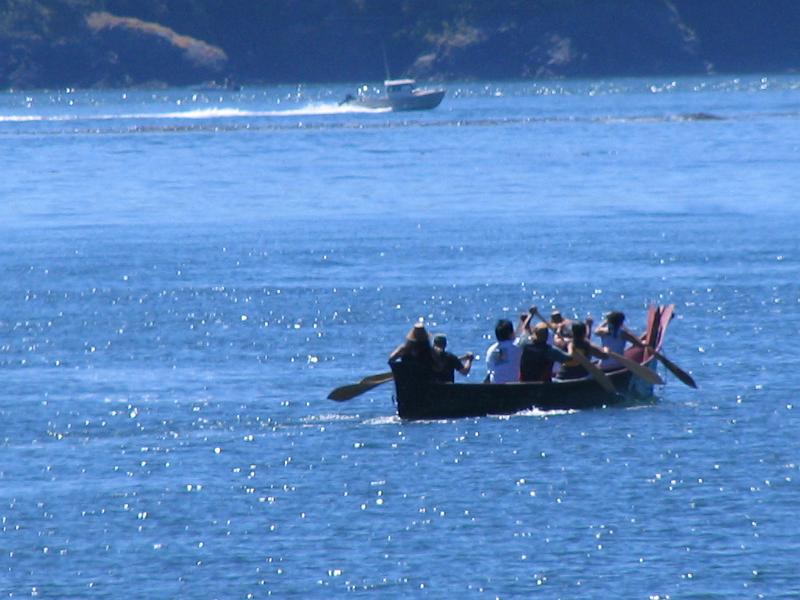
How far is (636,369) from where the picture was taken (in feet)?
100

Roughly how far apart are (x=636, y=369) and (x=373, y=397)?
443 cm

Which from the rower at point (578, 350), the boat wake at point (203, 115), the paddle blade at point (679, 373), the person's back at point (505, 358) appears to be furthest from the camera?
the boat wake at point (203, 115)

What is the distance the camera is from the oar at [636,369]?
30453mm

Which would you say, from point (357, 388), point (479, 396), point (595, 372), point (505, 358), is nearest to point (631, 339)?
point (595, 372)

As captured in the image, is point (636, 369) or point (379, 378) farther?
point (379, 378)

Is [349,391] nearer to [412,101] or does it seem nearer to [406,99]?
[406,99]

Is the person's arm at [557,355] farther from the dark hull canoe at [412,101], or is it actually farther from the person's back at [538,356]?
the dark hull canoe at [412,101]

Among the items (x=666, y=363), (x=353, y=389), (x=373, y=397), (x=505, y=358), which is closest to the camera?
(x=505, y=358)

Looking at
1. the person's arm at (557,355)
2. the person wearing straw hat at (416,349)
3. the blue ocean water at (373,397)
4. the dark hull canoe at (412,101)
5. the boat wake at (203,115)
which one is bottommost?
the boat wake at (203,115)

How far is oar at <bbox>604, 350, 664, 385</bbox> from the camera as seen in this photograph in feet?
99.9

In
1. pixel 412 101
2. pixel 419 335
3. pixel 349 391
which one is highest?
pixel 419 335

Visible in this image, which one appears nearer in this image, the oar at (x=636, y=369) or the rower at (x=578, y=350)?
the rower at (x=578, y=350)

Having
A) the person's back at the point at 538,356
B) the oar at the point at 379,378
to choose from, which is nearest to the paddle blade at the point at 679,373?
the person's back at the point at 538,356

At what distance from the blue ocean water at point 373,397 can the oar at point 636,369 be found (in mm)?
450
